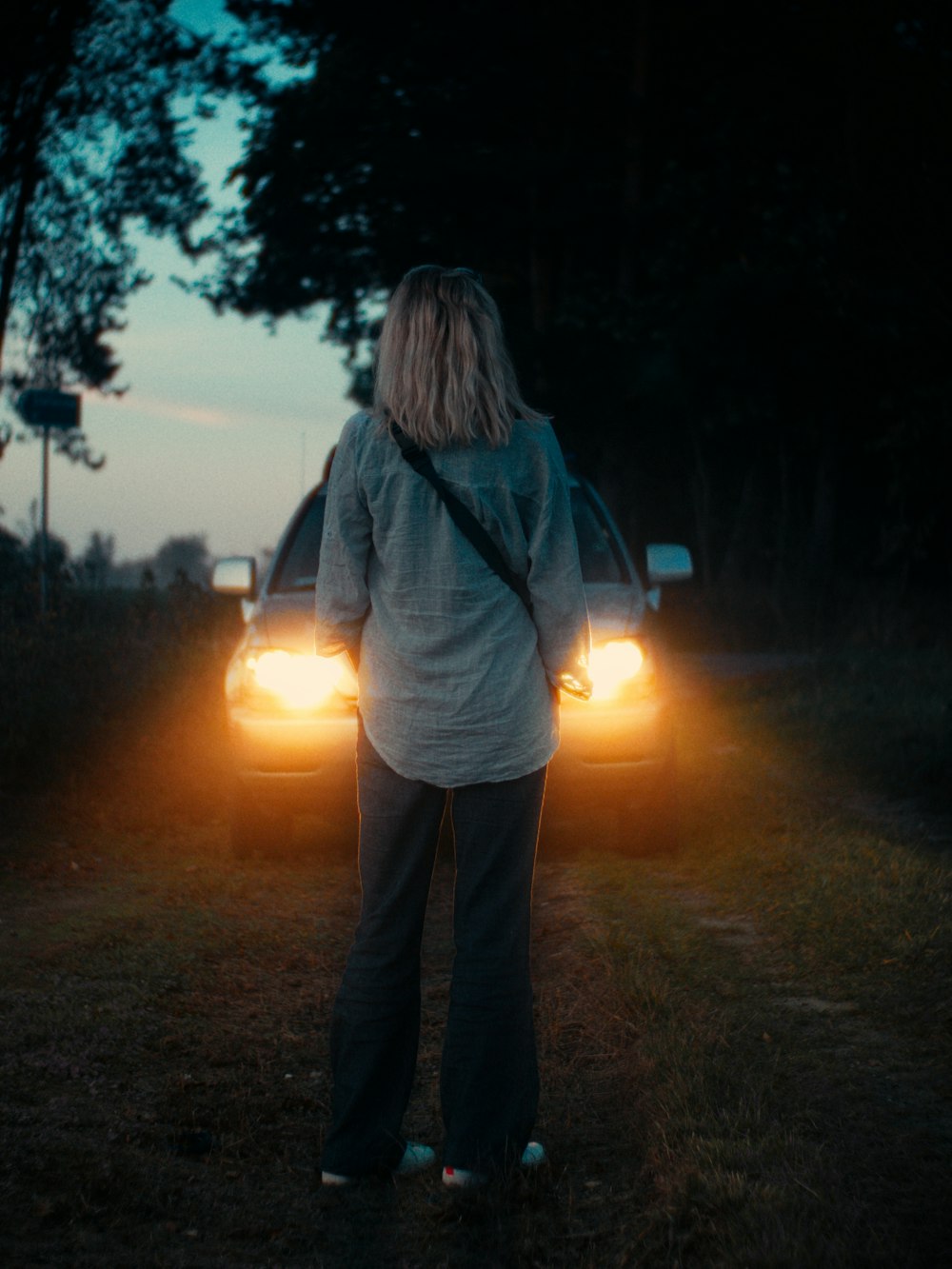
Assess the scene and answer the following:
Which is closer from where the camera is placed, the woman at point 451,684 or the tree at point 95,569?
the woman at point 451,684

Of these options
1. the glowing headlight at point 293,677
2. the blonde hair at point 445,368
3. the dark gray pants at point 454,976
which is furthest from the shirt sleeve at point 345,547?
the glowing headlight at point 293,677

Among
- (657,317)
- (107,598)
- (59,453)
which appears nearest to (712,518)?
(657,317)

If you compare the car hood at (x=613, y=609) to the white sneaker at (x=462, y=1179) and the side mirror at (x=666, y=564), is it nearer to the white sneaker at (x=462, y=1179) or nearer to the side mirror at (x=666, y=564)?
the side mirror at (x=666, y=564)

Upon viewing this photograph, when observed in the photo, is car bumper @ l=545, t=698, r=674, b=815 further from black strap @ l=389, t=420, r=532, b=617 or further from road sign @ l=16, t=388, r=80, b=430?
road sign @ l=16, t=388, r=80, b=430

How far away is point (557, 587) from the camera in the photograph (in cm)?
300

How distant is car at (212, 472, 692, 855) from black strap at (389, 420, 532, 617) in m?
2.84

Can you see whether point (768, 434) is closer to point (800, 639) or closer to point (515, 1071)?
point (800, 639)

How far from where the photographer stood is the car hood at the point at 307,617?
6.17 metres

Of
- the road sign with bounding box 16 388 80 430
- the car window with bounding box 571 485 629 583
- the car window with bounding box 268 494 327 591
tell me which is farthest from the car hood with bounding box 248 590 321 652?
the road sign with bounding box 16 388 80 430

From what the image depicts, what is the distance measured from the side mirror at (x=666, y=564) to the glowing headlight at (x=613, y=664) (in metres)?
0.84

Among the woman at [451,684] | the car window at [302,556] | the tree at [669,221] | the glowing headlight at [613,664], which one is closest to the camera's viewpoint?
the woman at [451,684]

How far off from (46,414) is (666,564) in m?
7.29

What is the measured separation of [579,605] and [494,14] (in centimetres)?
2051

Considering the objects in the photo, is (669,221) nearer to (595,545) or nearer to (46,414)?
(46,414)
